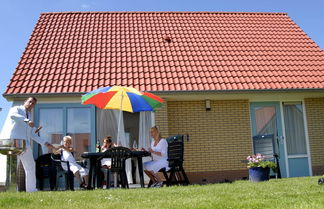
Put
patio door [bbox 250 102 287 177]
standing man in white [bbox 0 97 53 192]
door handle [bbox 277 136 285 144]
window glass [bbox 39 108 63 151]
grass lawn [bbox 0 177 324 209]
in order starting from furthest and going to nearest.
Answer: door handle [bbox 277 136 285 144] → patio door [bbox 250 102 287 177] → window glass [bbox 39 108 63 151] → standing man in white [bbox 0 97 53 192] → grass lawn [bbox 0 177 324 209]

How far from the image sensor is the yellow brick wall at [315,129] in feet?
37.3

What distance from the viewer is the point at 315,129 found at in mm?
11469

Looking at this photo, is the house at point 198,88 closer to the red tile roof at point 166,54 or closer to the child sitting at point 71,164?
the red tile roof at point 166,54

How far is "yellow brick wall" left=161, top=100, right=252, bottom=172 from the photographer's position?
10.8 m

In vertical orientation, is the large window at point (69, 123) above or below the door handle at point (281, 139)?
above

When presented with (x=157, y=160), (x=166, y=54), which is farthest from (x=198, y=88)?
(x=157, y=160)

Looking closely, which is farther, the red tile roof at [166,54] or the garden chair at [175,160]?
the red tile roof at [166,54]

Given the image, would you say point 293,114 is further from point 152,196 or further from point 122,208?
point 122,208

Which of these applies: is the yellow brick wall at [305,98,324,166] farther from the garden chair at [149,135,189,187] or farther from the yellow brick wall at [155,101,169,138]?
the garden chair at [149,135,189,187]

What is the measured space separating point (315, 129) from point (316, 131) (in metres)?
0.07

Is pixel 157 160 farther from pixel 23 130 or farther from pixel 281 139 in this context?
pixel 281 139

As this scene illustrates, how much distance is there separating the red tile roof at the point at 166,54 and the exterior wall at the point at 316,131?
2.18ft

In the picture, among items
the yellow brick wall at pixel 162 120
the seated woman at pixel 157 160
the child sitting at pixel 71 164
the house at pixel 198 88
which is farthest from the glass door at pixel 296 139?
the child sitting at pixel 71 164

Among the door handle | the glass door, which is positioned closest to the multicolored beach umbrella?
the door handle
